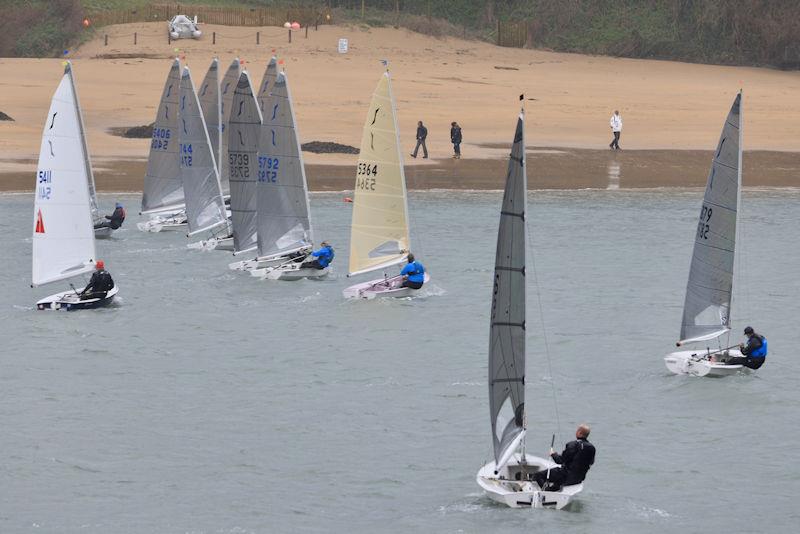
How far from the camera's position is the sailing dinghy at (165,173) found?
52812 millimetres

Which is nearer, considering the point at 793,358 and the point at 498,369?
the point at 498,369

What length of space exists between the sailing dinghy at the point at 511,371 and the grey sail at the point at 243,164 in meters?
22.2

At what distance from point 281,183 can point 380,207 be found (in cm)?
375

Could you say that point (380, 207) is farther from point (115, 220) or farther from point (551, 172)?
point (551, 172)

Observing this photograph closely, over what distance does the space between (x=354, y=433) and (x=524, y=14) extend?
70826 millimetres

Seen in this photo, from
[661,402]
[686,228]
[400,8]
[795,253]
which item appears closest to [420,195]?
[686,228]

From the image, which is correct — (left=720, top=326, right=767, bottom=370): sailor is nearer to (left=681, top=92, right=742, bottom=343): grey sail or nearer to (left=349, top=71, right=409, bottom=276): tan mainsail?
(left=681, top=92, right=742, bottom=343): grey sail

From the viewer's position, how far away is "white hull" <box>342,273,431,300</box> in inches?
1661

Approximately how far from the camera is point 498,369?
85.5 ft

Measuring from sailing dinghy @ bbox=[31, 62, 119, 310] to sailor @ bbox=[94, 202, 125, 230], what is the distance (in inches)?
402

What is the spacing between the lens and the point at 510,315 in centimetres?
2556

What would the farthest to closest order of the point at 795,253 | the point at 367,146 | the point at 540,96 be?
1. the point at 540,96
2. the point at 795,253
3. the point at 367,146

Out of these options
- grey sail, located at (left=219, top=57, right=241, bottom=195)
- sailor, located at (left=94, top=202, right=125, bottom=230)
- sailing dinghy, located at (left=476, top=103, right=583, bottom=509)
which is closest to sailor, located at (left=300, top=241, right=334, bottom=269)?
sailor, located at (left=94, top=202, right=125, bottom=230)

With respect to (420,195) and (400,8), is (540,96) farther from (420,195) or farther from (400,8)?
(400,8)
